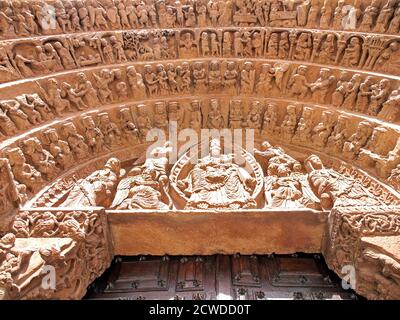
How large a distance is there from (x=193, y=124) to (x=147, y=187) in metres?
1.58

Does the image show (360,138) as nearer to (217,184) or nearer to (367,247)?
(367,247)

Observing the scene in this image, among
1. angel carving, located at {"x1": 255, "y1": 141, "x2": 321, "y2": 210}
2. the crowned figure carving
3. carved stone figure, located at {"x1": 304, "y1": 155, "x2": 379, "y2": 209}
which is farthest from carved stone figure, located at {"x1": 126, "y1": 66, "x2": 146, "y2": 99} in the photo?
carved stone figure, located at {"x1": 304, "y1": 155, "x2": 379, "y2": 209}

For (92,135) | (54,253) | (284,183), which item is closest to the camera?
(54,253)

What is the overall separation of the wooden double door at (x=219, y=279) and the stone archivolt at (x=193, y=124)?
0.22 meters

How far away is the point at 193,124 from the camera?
5.48 meters

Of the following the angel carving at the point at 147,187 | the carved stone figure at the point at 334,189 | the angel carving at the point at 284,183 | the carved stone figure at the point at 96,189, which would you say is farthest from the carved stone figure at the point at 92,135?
the carved stone figure at the point at 334,189

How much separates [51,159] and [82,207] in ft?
3.03

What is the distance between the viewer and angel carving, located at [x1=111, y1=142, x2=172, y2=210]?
13.5 feet

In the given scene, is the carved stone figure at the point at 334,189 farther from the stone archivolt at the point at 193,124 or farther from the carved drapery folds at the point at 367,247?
the carved drapery folds at the point at 367,247

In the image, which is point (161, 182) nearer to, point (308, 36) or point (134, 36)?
point (134, 36)

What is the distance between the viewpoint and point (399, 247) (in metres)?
3.35

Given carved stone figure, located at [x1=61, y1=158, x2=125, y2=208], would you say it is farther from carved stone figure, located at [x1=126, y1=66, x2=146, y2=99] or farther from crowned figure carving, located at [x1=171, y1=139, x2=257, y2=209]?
carved stone figure, located at [x1=126, y1=66, x2=146, y2=99]

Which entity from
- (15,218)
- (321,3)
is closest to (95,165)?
(15,218)

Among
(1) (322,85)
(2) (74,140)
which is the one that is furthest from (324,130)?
(2) (74,140)
